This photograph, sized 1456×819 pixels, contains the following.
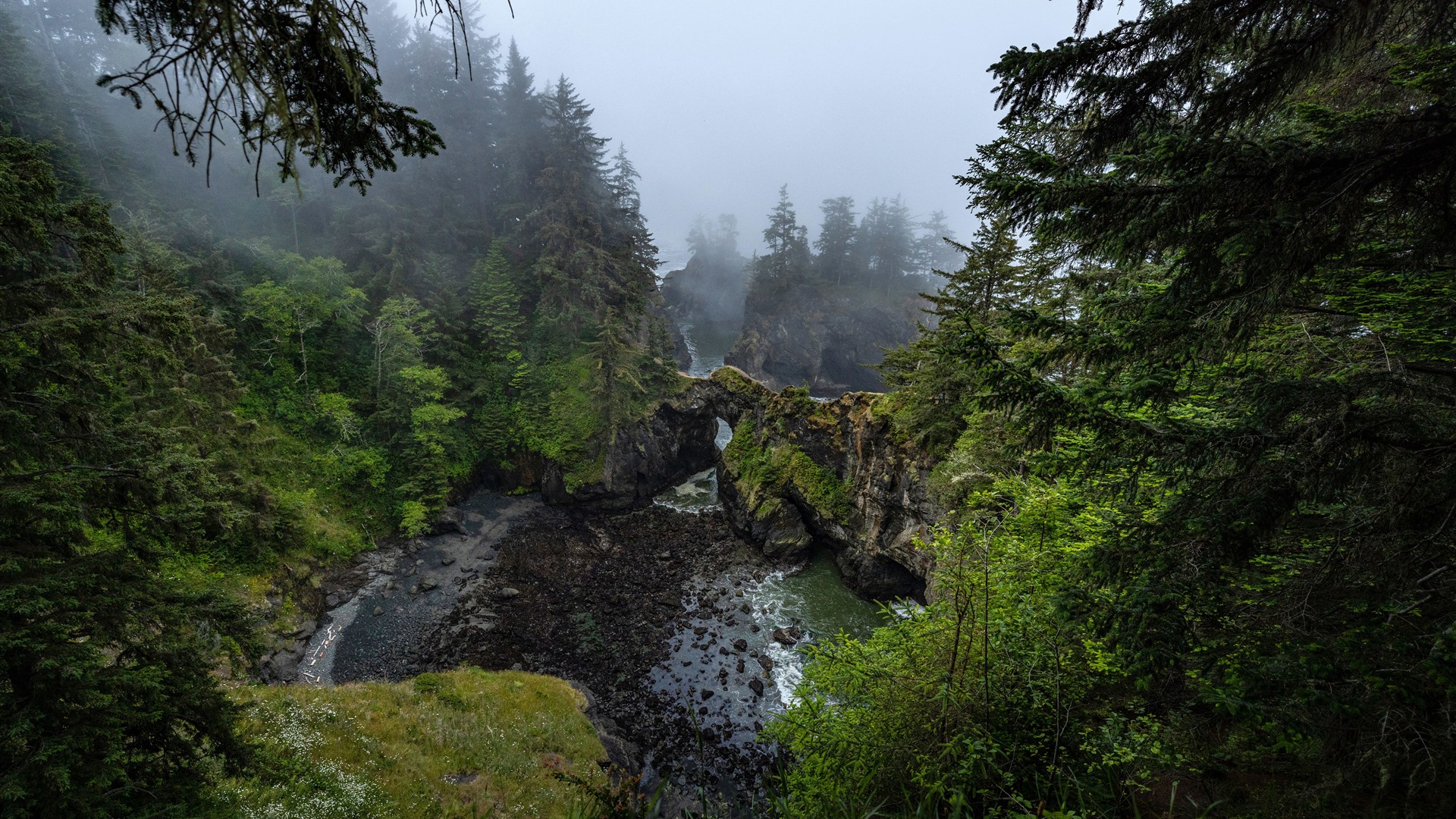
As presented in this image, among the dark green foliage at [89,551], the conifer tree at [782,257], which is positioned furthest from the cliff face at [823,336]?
→ the dark green foliage at [89,551]

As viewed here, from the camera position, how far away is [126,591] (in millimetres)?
4020

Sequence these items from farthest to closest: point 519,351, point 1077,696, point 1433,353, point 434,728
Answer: point 519,351, point 434,728, point 1077,696, point 1433,353

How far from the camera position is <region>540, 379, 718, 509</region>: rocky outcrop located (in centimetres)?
2625

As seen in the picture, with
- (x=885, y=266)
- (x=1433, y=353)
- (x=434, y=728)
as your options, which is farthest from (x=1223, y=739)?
(x=885, y=266)

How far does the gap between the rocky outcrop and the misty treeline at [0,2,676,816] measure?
944mm

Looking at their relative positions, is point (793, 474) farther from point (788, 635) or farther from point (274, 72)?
point (274, 72)

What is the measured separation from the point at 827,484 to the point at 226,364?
2224cm

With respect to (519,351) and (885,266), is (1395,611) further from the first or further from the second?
(885,266)

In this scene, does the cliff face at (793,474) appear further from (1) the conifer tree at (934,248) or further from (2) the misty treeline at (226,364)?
(1) the conifer tree at (934,248)

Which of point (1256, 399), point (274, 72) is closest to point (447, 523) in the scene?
point (274, 72)

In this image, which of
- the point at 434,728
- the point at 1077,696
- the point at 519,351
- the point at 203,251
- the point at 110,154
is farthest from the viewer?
the point at 519,351

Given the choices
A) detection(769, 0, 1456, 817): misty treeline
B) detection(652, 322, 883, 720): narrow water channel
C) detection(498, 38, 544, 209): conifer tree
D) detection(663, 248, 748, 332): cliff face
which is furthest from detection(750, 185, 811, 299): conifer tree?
detection(769, 0, 1456, 817): misty treeline

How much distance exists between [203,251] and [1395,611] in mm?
36648

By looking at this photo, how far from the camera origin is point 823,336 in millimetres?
55938
